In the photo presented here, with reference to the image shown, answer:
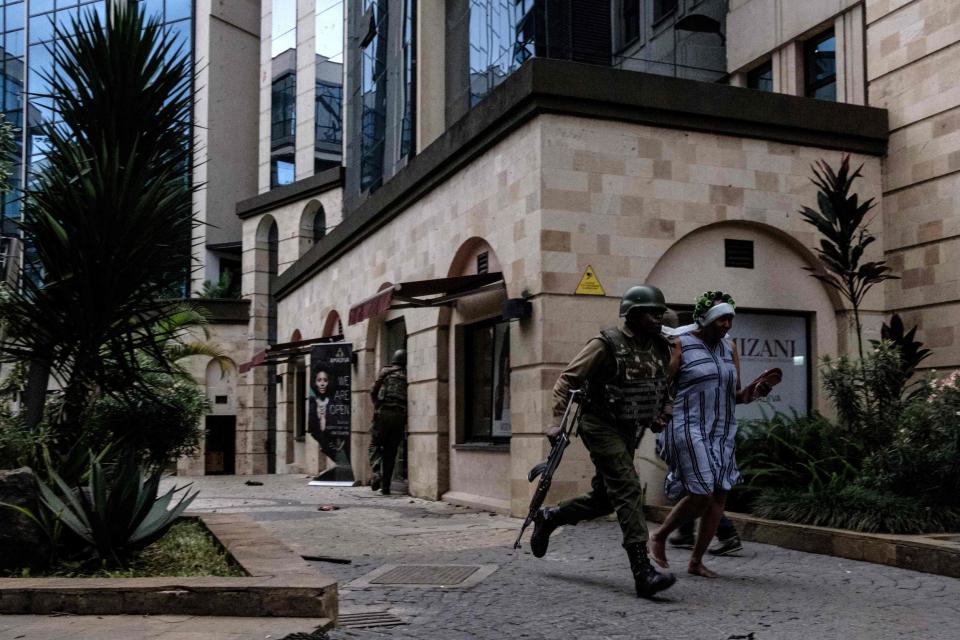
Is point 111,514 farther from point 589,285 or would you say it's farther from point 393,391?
point 393,391

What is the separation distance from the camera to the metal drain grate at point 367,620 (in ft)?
17.3

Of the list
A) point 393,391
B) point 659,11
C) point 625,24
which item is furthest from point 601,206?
point 625,24

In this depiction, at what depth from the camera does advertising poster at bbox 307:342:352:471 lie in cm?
1680

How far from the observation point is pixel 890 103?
Result: 11703mm

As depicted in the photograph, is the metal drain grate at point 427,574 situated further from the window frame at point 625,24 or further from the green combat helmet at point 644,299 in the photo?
the window frame at point 625,24

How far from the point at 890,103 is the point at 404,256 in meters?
6.69

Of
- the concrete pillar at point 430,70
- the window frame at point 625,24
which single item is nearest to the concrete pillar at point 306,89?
the concrete pillar at point 430,70

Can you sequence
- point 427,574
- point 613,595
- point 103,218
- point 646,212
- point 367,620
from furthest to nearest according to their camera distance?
point 646,212
point 103,218
point 427,574
point 613,595
point 367,620

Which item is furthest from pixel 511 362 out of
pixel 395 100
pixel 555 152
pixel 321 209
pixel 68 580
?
pixel 321 209

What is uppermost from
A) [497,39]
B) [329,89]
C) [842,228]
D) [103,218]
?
[329,89]

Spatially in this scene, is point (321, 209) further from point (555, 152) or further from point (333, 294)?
point (555, 152)

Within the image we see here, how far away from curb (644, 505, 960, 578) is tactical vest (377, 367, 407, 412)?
6865 mm

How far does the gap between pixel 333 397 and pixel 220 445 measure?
1714 centimetres

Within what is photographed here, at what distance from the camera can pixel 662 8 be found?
16750 mm
